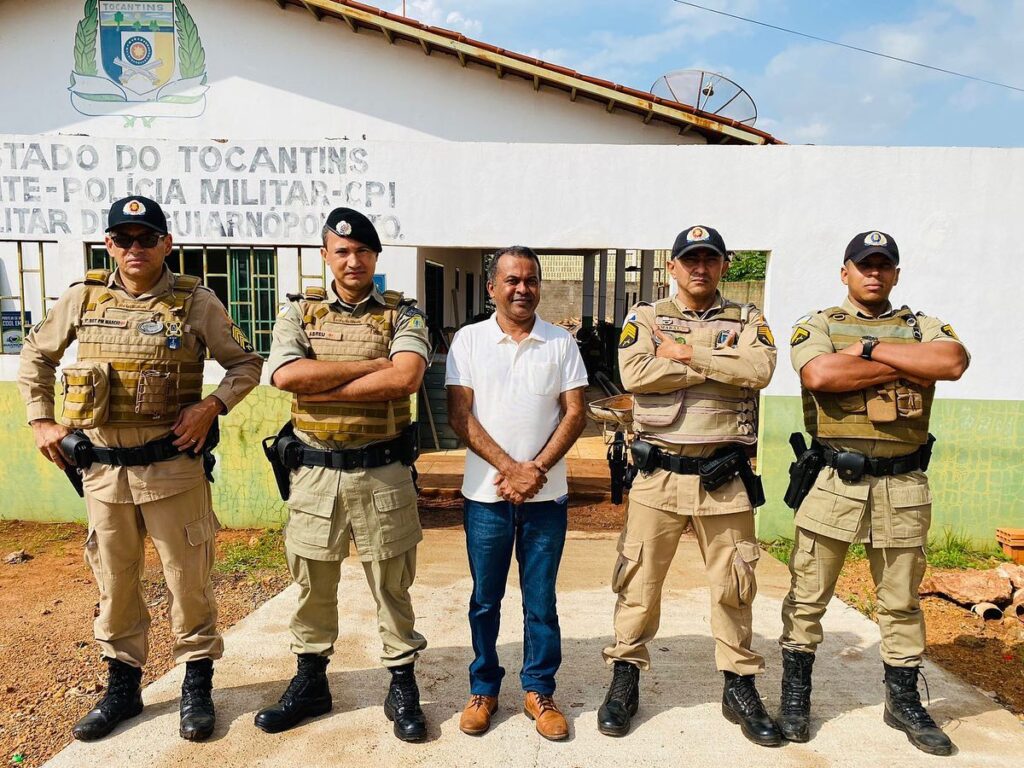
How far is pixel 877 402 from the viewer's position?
3.00 meters

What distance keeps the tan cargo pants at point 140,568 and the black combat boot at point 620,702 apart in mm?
1677

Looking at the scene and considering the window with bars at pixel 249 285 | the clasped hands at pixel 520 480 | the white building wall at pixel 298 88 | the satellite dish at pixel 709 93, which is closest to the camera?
the clasped hands at pixel 520 480

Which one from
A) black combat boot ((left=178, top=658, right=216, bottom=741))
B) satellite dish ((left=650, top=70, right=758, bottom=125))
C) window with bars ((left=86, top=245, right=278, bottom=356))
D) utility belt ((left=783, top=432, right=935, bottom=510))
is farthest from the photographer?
satellite dish ((left=650, top=70, right=758, bottom=125))

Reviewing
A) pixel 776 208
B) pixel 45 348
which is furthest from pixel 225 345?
pixel 776 208

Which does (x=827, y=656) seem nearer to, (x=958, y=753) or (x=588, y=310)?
(x=958, y=753)

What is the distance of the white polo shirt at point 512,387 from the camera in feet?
9.55

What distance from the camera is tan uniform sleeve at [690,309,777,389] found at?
2.90 metres

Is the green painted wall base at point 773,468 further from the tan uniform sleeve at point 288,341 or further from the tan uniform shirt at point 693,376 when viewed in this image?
the tan uniform sleeve at point 288,341

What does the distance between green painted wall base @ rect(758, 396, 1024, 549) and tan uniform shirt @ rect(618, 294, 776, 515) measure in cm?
273

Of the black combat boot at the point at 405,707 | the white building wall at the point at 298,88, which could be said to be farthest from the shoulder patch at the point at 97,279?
the white building wall at the point at 298,88

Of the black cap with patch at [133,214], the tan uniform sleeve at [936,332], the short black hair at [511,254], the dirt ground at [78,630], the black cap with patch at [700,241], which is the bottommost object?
the dirt ground at [78,630]

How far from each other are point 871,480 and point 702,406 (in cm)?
80

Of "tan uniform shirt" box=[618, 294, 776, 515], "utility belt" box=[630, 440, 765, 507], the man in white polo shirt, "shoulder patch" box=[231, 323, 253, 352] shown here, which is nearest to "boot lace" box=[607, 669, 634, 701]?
the man in white polo shirt

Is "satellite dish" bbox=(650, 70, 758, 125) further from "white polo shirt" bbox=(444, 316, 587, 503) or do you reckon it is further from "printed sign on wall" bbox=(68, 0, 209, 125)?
"white polo shirt" bbox=(444, 316, 587, 503)
